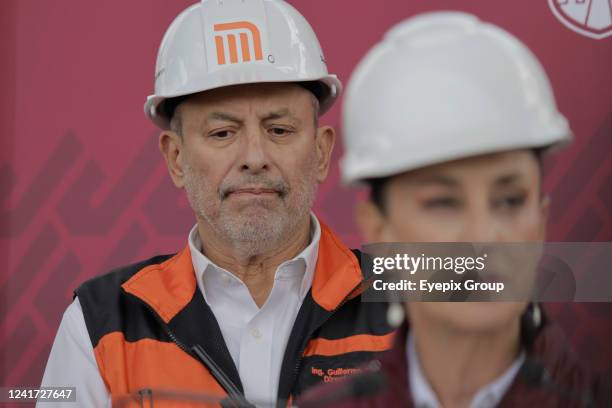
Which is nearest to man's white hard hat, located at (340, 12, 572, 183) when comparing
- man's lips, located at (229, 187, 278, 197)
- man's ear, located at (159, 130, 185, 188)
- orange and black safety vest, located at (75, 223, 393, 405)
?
orange and black safety vest, located at (75, 223, 393, 405)

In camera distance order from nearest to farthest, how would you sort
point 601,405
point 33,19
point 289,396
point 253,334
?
point 601,405 → point 289,396 → point 253,334 → point 33,19

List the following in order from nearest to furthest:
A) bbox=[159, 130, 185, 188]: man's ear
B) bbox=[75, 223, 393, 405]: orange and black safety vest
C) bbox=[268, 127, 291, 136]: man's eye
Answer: bbox=[75, 223, 393, 405]: orange and black safety vest < bbox=[268, 127, 291, 136]: man's eye < bbox=[159, 130, 185, 188]: man's ear

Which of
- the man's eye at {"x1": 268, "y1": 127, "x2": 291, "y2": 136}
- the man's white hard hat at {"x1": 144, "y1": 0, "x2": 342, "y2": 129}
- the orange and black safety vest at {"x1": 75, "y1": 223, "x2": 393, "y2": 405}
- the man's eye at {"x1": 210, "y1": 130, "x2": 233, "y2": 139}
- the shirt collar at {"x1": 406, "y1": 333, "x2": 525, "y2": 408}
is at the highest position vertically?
the man's white hard hat at {"x1": 144, "y1": 0, "x2": 342, "y2": 129}

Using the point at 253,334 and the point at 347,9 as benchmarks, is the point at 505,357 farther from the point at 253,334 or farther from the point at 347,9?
the point at 347,9

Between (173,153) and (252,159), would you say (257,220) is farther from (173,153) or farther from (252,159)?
(173,153)

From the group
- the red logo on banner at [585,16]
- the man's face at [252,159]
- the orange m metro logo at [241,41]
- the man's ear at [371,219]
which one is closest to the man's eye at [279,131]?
the man's face at [252,159]

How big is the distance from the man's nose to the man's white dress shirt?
0.17 meters

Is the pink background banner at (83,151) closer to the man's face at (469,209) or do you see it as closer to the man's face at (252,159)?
the man's face at (252,159)

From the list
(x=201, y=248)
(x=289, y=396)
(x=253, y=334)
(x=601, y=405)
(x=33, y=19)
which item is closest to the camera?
(x=601, y=405)

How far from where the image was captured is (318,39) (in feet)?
5.86

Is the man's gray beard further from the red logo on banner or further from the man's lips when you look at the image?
the red logo on banner

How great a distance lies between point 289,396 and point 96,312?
0.38 metres

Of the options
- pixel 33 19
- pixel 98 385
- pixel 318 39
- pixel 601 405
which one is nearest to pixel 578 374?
pixel 601 405

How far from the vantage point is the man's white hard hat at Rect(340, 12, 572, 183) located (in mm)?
766
